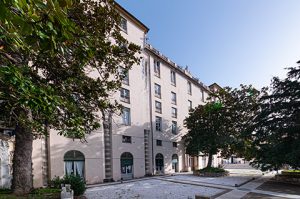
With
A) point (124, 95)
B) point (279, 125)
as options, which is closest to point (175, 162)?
point (124, 95)

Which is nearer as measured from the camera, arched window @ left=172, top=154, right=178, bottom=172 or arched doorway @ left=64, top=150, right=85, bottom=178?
arched doorway @ left=64, top=150, right=85, bottom=178

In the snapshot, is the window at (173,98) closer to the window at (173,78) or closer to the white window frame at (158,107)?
the window at (173,78)


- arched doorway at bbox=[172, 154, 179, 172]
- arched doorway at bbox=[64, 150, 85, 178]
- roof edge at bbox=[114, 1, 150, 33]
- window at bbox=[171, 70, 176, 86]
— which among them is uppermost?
roof edge at bbox=[114, 1, 150, 33]

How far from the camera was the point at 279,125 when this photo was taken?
27688 millimetres

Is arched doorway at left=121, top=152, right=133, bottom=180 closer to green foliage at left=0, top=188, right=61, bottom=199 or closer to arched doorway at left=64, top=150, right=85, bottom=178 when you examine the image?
arched doorway at left=64, top=150, right=85, bottom=178

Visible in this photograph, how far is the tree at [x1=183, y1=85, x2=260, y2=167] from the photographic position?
37156 millimetres

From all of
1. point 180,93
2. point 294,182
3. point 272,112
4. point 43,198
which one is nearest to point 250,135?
point 272,112

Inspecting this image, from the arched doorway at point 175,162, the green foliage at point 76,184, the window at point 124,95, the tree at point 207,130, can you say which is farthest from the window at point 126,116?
the green foliage at point 76,184

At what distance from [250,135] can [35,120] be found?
24.2 metres

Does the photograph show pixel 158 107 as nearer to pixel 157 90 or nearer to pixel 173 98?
pixel 157 90

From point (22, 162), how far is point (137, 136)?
66.9 feet

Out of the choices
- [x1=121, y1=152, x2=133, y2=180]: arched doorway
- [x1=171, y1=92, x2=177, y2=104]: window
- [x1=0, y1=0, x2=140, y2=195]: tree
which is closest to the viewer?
[x1=0, y1=0, x2=140, y2=195]: tree

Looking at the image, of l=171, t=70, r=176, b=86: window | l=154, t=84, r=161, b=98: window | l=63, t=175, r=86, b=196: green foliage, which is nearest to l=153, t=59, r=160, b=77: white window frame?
l=154, t=84, r=161, b=98: window

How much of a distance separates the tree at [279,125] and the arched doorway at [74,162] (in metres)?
16.8
